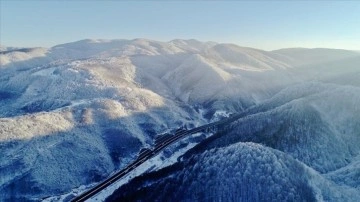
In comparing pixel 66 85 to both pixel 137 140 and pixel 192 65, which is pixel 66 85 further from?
A: pixel 192 65

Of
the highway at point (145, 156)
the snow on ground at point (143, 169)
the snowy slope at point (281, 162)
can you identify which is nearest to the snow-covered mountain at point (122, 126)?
the snowy slope at point (281, 162)

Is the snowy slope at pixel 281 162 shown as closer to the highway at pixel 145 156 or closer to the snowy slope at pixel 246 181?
the snowy slope at pixel 246 181

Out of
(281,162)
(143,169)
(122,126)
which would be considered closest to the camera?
(281,162)

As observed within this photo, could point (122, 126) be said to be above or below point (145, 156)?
above

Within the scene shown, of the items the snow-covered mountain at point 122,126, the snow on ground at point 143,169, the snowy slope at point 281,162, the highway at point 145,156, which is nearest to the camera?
the snowy slope at point 281,162

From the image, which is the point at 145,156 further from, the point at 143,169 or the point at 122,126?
the point at 122,126

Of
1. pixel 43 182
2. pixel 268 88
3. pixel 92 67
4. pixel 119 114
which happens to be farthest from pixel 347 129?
pixel 92 67

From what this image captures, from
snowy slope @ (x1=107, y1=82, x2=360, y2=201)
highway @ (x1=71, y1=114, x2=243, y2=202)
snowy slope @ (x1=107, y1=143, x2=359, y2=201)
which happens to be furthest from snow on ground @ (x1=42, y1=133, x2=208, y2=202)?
snowy slope @ (x1=107, y1=143, x2=359, y2=201)

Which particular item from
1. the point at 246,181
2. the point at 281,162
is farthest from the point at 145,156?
the point at 281,162
